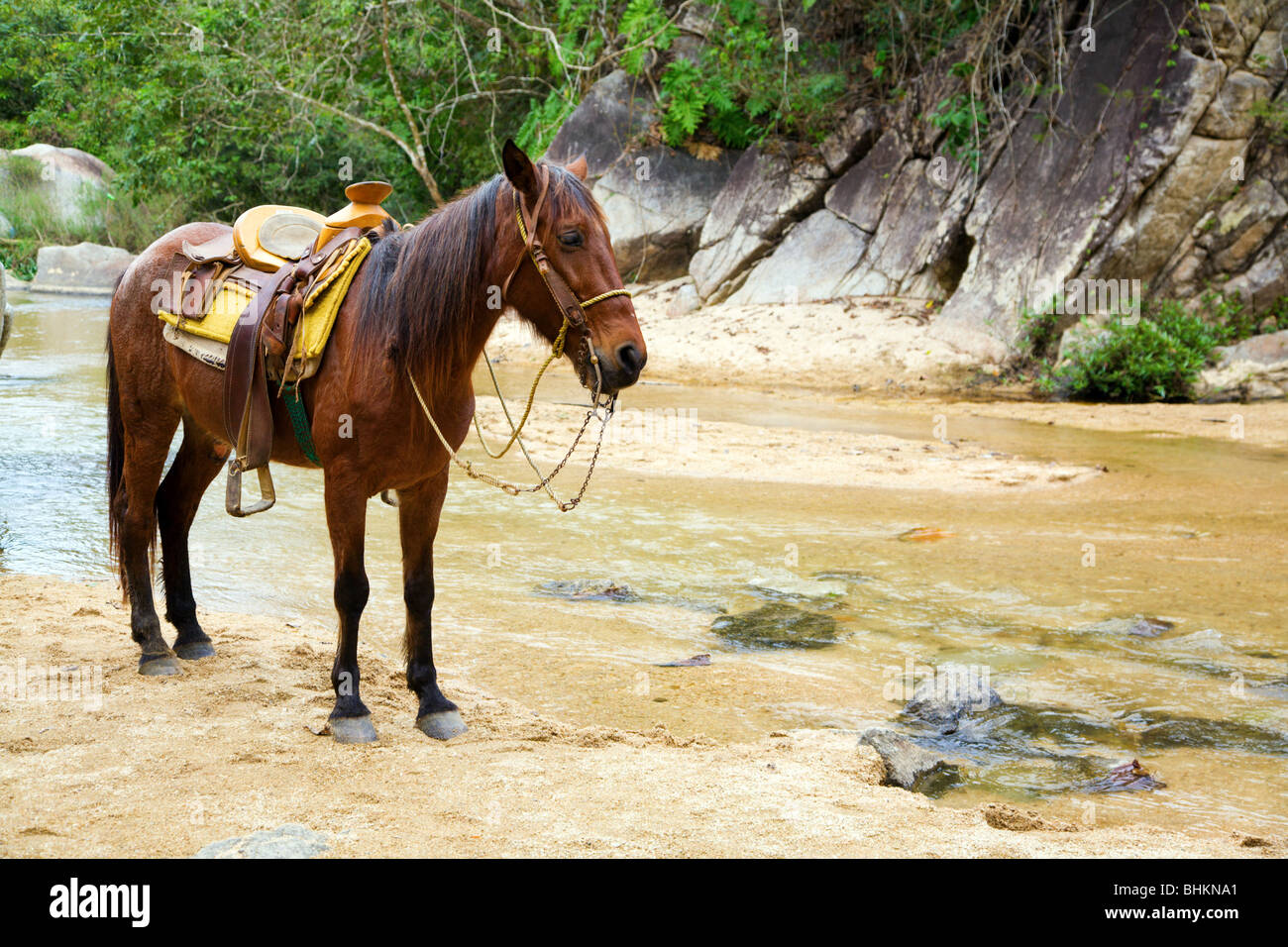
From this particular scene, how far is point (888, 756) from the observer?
3.82m

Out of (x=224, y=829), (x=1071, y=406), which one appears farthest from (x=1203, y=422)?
(x=224, y=829)

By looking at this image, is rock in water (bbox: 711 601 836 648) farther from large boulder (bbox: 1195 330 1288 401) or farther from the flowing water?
large boulder (bbox: 1195 330 1288 401)

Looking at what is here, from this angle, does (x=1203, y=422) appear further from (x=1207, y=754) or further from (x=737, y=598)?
(x=1207, y=754)

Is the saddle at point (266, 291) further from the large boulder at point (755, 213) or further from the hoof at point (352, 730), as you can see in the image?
the large boulder at point (755, 213)

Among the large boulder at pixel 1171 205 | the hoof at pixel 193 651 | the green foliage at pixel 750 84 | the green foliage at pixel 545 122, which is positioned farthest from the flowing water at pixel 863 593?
the green foliage at pixel 545 122

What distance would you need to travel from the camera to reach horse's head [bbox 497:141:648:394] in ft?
11.3

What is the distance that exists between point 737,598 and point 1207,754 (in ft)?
8.22

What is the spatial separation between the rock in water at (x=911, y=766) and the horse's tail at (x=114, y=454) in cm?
328

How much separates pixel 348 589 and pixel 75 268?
22.8 meters

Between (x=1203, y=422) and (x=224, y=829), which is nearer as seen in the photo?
(x=224, y=829)

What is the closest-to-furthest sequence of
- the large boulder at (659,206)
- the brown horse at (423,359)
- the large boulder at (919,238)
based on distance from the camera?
1. the brown horse at (423,359)
2. the large boulder at (919,238)
3. the large boulder at (659,206)

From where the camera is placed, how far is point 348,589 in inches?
154

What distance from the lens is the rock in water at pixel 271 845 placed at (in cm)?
277

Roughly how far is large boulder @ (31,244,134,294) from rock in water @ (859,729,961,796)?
903 inches
